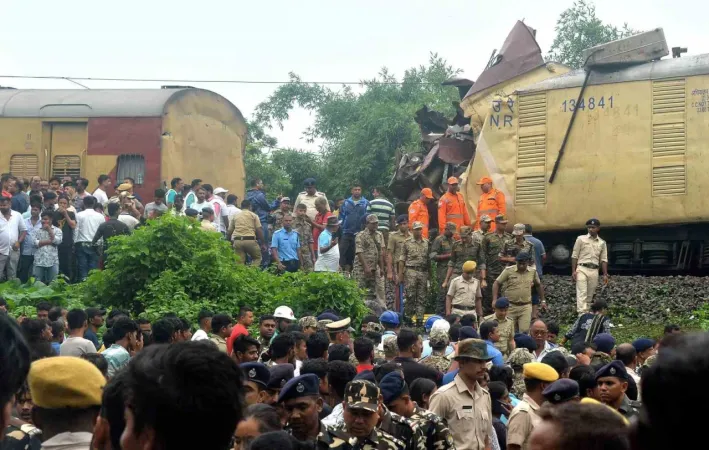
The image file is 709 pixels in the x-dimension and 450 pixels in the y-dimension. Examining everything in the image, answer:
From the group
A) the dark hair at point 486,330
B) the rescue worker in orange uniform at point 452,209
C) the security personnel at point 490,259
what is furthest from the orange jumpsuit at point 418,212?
the dark hair at point 486,330

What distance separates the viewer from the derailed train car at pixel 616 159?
17.7 m

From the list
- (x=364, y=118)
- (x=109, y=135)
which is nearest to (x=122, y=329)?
(x=109, y=135)

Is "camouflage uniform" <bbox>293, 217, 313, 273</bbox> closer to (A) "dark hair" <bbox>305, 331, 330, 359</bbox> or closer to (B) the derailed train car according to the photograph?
(B) the derailed train car

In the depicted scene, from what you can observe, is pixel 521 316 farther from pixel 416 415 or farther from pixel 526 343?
pixel 416 415

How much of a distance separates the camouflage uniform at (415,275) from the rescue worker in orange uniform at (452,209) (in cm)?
127

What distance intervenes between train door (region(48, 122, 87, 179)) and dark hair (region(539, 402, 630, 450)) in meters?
21.1

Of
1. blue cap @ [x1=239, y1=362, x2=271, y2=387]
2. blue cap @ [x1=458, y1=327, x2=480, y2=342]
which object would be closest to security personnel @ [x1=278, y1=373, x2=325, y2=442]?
blue cap @ [x1=239, y1=362, x2=271, y2=387]

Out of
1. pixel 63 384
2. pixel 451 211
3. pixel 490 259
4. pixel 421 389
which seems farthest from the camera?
pixel 451 211

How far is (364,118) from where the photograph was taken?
1353 inches

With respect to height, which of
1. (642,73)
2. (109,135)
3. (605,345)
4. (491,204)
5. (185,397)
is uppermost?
(642,73)

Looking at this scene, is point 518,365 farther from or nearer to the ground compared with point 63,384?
nearer to the ground

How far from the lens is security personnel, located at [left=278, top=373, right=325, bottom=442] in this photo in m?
5.76

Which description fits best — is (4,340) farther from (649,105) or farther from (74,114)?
(74,114)

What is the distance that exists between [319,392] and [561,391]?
1327mm
